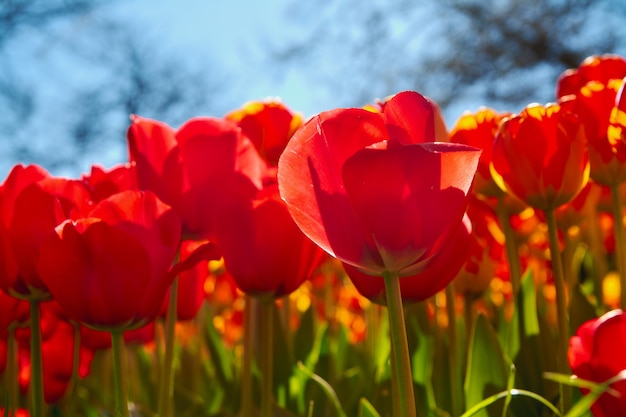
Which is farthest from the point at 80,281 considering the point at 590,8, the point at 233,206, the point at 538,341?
the point at 590,8

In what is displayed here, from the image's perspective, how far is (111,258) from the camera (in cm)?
60

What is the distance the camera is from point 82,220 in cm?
59

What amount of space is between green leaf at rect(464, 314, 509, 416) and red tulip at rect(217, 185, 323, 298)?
197 millimetres

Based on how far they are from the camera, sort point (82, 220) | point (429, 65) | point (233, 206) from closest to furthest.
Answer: point (82, 220) < point (233, 206) < point (429, 65)

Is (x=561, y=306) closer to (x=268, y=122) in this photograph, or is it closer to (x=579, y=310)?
(x=579, y=310)

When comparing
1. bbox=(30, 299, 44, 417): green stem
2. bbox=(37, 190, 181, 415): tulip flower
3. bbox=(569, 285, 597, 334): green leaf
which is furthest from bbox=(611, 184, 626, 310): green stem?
bbox=(30, 299, 44, 417): green stem

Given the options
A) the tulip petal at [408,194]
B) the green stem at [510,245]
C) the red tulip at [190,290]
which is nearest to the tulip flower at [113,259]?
the tulip petal at [408,194]

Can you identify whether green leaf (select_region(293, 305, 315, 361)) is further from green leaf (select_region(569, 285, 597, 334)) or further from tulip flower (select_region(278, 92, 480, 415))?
tulip flower (select_region(278, 92, 480, 415))

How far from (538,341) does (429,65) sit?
994 centimetres

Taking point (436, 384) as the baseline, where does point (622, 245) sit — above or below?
above

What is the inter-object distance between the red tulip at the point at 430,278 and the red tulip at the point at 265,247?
12 cm

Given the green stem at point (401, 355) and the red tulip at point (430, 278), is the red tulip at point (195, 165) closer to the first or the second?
the red tulip at point (430, 278)

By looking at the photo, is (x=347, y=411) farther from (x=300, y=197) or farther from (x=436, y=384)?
(x=300, y=197)

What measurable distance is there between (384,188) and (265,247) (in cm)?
27
